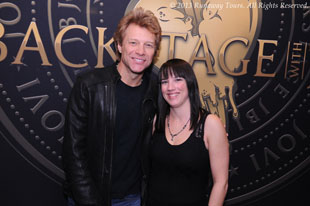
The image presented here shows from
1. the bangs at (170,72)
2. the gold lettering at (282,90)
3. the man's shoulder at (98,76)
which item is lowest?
the gold lettering at (282,90)

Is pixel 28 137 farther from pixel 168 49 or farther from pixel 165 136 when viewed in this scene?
pixel 168 49

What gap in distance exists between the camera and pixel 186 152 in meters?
1.96

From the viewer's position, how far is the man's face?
2.10 metres

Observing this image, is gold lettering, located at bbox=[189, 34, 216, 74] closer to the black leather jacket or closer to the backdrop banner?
the backdrop banner

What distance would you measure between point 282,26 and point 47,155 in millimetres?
2304

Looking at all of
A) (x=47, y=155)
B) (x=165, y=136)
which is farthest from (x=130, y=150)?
(x=47, y=155)

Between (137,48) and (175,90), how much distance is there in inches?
15.6

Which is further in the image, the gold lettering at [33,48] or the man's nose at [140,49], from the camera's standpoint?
the gold lettering at [33,48]

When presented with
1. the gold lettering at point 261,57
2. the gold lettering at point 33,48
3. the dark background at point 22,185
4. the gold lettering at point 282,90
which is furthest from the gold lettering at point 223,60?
the dark background at point 22,185

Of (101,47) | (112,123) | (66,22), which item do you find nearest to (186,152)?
(112,123)

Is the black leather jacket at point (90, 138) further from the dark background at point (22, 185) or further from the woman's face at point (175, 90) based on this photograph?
the dark background at point (22, 185)

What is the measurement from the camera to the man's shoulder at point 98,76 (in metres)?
2.08

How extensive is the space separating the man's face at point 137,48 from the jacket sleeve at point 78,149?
350 mm

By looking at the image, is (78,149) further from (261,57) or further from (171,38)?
(261,57)
